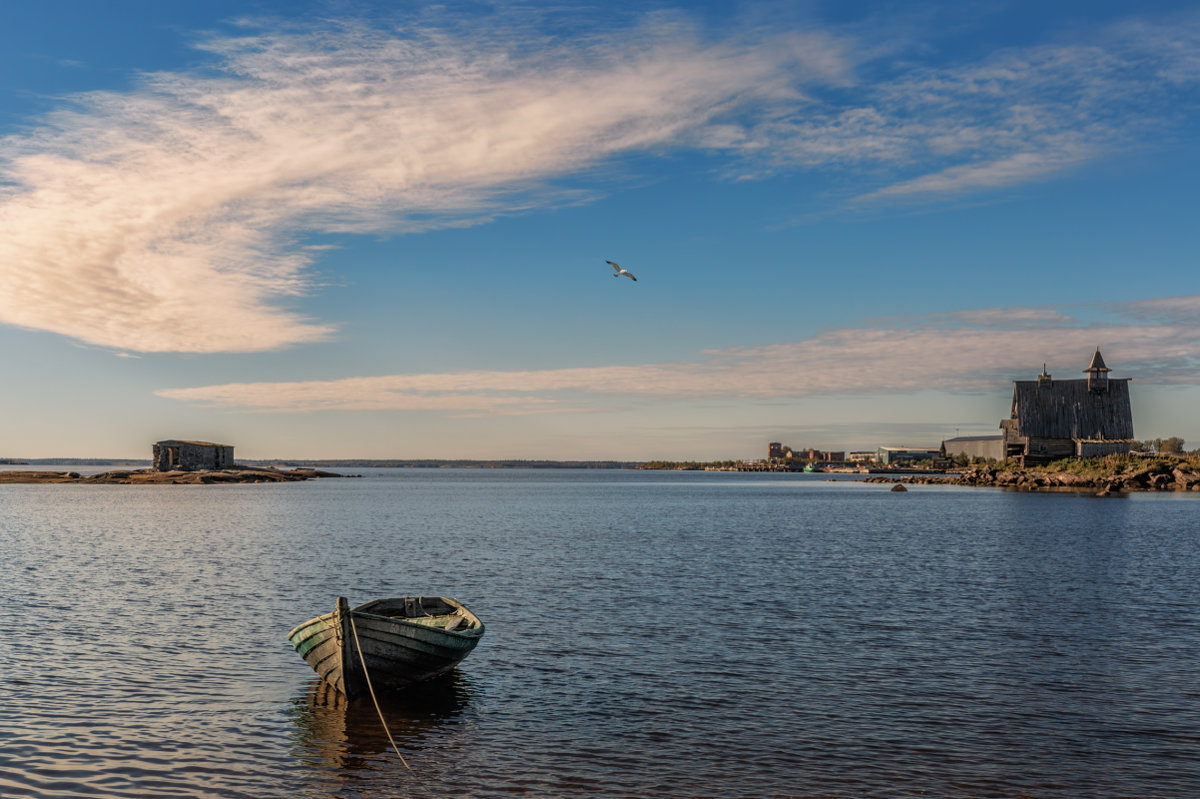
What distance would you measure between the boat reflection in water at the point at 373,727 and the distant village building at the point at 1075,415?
126241 mm

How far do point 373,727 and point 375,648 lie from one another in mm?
1929

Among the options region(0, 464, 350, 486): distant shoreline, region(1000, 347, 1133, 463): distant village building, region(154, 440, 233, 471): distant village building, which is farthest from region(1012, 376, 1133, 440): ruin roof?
region(154, 440, 233, 471): distant village building

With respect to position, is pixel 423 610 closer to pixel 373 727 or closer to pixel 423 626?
pixel 423 626

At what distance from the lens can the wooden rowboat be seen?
18.9 meters

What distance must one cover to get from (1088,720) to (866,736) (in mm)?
4895

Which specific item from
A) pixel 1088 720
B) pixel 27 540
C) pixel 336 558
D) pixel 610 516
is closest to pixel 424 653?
pixel 1088 720

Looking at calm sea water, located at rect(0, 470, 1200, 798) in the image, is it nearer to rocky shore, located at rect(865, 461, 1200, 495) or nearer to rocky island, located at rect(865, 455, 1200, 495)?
rocky shore, located at rect(865, 461, 1200, 495)

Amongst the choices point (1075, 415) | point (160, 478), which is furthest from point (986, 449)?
point (160, 478)

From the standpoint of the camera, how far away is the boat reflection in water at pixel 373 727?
1554 centimetres

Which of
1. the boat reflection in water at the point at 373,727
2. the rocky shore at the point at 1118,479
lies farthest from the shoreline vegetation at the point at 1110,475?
the boat reflection in water at the point at 373,727

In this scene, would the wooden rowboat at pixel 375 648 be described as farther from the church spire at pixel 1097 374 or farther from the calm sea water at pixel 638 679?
the church spire at pixel 1097 374

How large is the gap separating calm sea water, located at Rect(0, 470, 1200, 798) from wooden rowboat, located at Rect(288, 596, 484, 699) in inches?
20.6

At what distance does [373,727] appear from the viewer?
17.5 m

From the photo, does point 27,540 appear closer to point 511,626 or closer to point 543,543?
point 543,543
